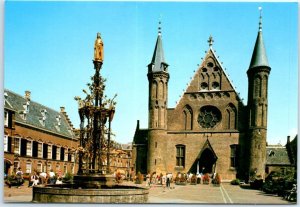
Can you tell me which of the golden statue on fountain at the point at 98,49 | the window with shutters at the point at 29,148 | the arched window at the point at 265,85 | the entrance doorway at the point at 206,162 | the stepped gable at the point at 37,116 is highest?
the arched window at the point at 265,85

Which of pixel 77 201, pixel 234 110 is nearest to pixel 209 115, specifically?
pixel 234 110

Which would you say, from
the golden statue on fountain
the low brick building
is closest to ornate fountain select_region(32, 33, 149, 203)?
the golden statue on fountain

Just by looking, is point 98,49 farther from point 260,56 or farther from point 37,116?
point 260,56

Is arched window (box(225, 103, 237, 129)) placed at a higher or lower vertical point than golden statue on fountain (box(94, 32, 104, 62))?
lower

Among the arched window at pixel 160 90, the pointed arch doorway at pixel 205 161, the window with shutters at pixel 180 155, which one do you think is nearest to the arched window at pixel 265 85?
the pointed arch doorway at pixel 205 161

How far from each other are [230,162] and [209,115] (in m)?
5.12

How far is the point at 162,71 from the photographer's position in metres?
42.4

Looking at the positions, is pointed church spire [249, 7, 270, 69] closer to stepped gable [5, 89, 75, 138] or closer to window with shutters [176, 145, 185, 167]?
window with shutters [176, 145, 185, 167]

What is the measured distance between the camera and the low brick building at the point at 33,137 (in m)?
30.4

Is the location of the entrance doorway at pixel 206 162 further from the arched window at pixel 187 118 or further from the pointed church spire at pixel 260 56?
the pointed church spire at pixel 260 56

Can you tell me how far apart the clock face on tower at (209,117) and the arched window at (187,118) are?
0.91m

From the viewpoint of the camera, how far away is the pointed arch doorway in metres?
40.4

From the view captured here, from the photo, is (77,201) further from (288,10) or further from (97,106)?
(288,10)

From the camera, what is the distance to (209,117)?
41719mm
